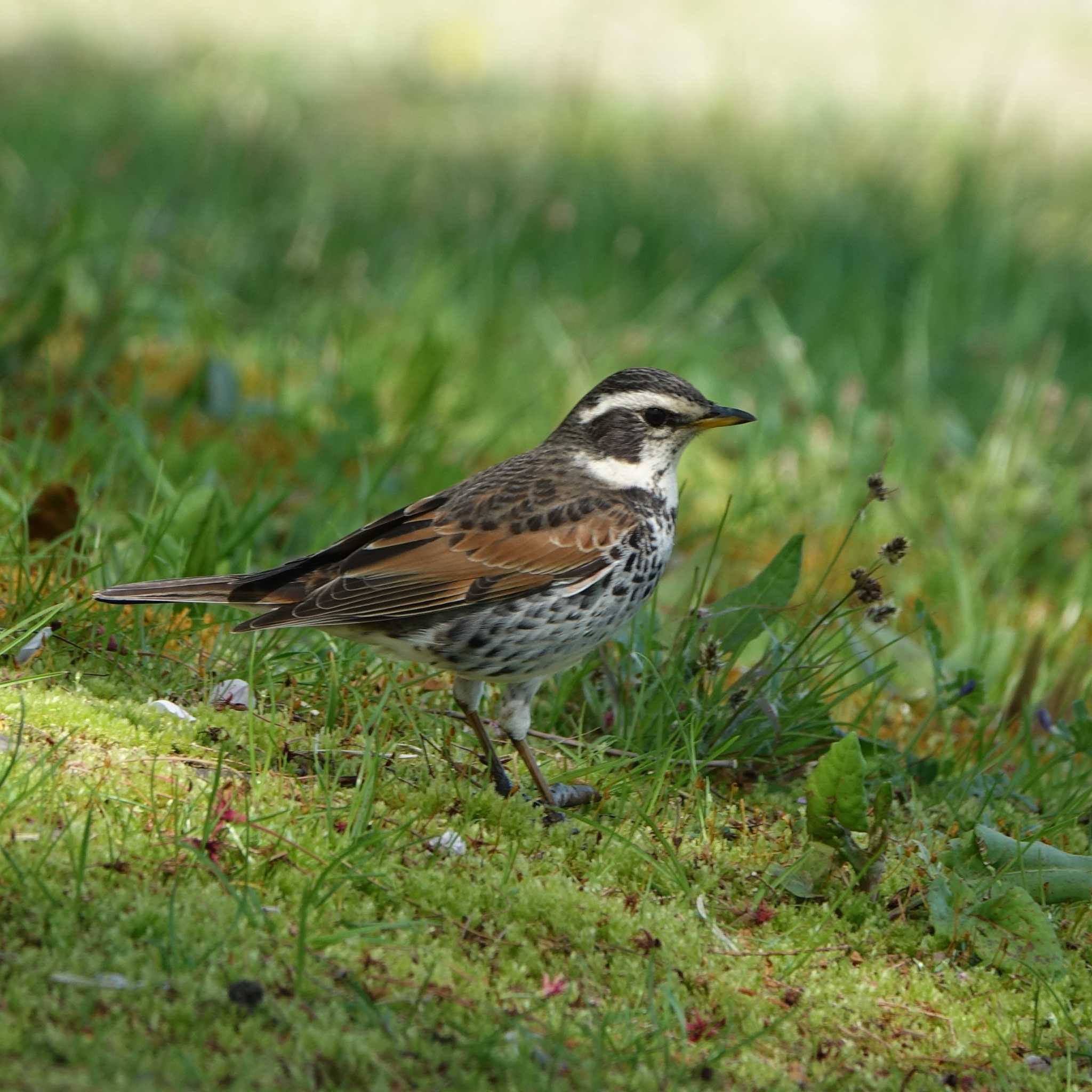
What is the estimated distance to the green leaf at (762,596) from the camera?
561cm

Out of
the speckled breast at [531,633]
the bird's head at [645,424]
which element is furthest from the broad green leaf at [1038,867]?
the bird's head at [645,424]

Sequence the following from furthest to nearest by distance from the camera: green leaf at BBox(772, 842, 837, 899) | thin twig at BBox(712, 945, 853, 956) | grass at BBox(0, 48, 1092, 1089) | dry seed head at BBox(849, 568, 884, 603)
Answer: dry seed head at BBox(849, 568, 884, 603)
green leaf at BBox(772, 842, 837, 899)
thin twig at BBox(712, 945, 853, 956)
grass at BBox(0, 48, 1092, 1089)

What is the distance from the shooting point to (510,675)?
4969mm

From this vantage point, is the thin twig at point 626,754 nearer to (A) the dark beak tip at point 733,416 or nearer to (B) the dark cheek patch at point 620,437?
(B) the dark cheek patch at point 620,437

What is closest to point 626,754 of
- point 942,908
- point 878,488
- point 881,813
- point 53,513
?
point 881,813

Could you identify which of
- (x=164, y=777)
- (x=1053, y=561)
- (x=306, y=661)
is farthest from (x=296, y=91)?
(x=164, y=777)

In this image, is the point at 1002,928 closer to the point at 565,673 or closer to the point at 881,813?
the point at 881,813

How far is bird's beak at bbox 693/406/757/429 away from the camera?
18.5ft

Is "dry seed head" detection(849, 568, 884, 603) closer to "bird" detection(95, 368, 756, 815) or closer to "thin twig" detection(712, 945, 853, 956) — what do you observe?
"bird" detection(95, 368, 756, 815)

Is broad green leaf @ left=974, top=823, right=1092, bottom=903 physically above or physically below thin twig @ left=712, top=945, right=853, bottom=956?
above

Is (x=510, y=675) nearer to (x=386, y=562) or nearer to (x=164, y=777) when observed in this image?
(x=386, y=562)

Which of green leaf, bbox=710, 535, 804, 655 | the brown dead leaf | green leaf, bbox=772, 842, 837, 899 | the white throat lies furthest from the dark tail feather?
green leaf, bbox=772, 842, 837, 899

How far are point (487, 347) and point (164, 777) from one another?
5.02 m

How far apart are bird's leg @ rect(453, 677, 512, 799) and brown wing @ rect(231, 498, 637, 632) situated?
30 centimetres
